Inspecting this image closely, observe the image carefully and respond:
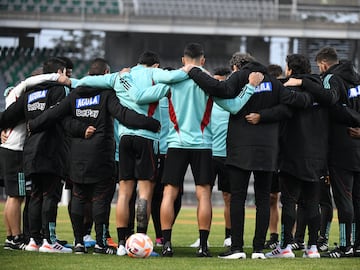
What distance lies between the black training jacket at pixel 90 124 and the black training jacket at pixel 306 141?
1483 mm

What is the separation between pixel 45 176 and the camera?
975 cm

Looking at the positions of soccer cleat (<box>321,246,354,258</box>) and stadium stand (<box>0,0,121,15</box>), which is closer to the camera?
soccer cleat (<box>321,246,354,258</box>)

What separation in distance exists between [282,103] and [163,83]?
1311mm

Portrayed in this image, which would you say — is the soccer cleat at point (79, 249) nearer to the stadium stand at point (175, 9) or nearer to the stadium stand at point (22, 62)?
the stadium stand at point (22, 62)

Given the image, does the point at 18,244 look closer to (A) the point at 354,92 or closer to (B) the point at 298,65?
(B) the point at 298,65

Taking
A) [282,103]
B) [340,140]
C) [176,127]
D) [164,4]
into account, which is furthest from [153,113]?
[164,4]

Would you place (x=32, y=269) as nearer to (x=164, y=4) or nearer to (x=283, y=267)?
(x=283, y=267)

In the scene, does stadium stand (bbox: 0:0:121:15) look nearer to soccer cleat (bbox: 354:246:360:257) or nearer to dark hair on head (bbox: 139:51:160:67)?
dark hair on head (bbox: 139:51:160:67)

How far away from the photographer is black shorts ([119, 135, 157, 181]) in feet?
30.2

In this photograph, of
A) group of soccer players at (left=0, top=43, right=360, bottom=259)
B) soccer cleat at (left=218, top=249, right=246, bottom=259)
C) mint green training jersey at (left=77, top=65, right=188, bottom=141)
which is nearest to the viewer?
soccer cleat at (left=218, top=249, right=246, bottom=259)

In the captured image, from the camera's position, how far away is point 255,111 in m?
9.04

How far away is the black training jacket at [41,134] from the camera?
9.61 m

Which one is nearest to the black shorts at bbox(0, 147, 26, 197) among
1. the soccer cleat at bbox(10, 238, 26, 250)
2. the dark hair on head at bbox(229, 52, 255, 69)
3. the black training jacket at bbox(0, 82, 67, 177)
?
the black training jacket at bbox(0, 82, 67, 177)

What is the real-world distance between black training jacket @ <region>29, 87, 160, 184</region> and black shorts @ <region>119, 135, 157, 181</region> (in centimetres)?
20
